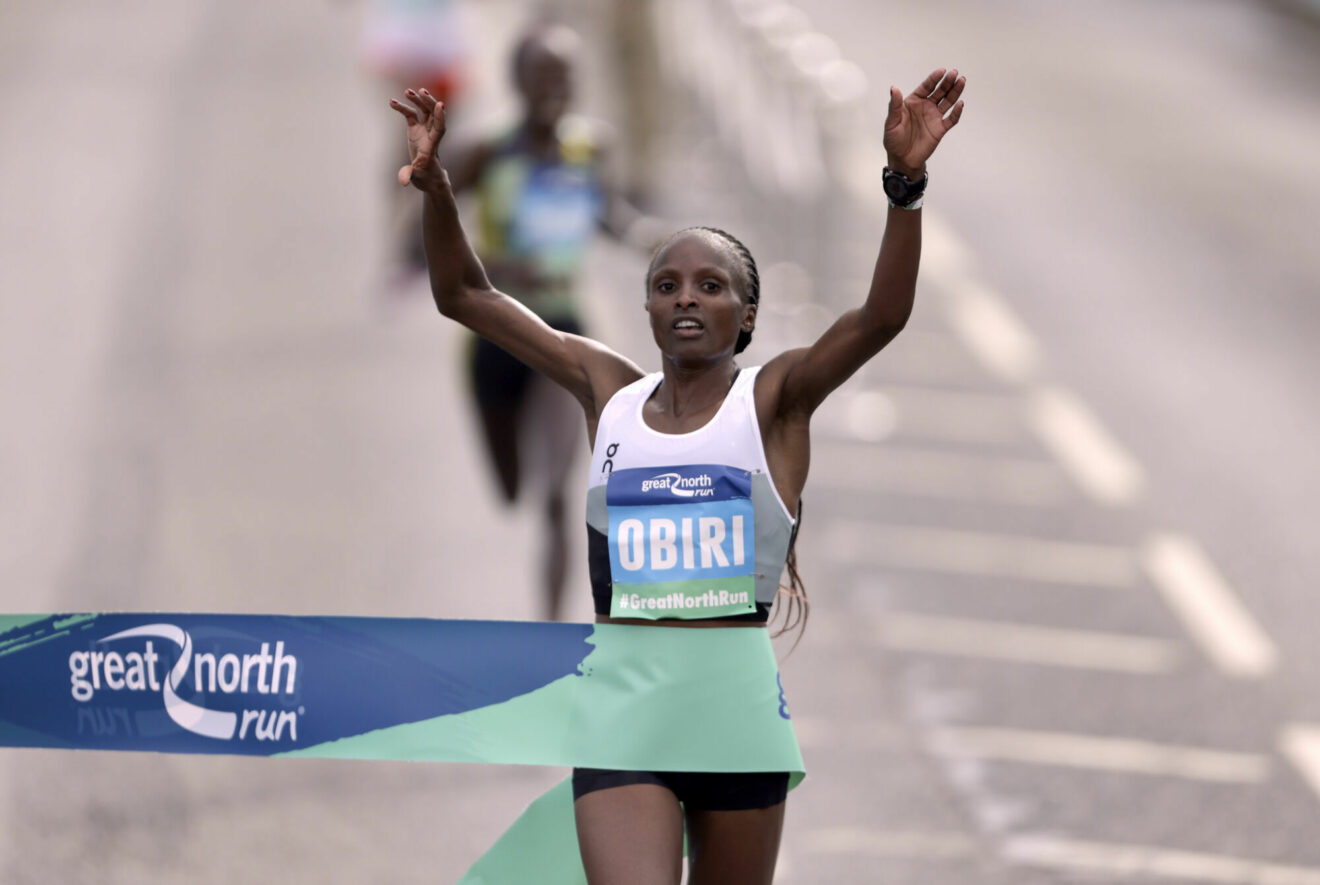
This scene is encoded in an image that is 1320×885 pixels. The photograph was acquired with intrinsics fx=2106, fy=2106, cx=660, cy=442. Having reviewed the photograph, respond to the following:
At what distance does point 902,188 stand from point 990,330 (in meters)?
10.6

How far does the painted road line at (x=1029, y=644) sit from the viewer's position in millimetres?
9344

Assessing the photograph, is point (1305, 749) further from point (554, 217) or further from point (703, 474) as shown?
point (703, 474)

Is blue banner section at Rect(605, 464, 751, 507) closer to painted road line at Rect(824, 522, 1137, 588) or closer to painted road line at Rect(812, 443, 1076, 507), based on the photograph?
painted road line at Rect(824, 522, 1137, 588)

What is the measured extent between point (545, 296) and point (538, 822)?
4.10 meters

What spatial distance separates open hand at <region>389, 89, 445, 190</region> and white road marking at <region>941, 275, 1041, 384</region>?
30.9 ft

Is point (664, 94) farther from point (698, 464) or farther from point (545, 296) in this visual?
point (698, 464)

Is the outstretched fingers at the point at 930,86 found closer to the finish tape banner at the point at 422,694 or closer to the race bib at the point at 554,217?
the finish tape banner at the point at 422,694

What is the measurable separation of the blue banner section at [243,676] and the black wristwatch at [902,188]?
4.13ft

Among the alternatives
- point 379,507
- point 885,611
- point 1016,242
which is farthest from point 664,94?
point 885,611

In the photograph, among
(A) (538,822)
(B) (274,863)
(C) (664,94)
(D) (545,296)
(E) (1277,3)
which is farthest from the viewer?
(E) (1277,3)

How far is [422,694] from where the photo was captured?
4.93 m

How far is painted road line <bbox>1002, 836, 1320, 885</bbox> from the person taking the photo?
23.6 feet

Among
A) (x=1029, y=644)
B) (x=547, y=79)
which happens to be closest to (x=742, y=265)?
(x=547, y=79)

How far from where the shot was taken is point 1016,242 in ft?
55.7
